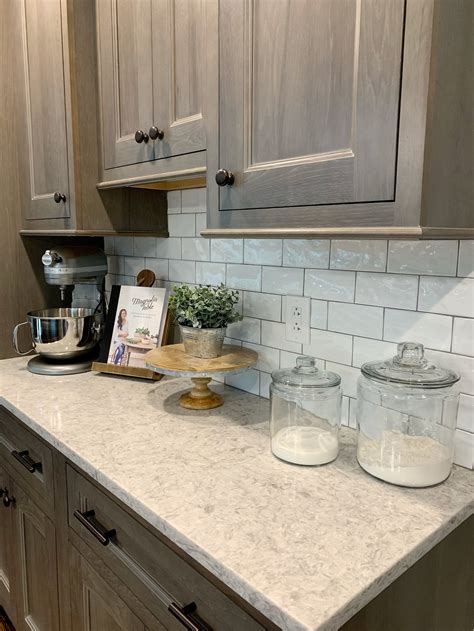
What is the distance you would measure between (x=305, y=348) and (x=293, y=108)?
622 mm

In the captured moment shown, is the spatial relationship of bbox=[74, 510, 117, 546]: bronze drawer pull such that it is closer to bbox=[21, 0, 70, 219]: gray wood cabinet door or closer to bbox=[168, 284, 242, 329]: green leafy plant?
bbox=[168, 284, 242, 329]: green leafy plant

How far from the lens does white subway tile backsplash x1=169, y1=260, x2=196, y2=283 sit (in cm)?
160

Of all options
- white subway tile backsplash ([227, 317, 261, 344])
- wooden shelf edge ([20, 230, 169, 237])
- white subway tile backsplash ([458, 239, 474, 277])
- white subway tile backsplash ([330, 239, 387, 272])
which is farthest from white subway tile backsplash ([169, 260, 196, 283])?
white subway tile backsplash ([458, 239, 474, 277])

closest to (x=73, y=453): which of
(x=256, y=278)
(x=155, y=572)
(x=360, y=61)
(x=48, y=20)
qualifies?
(x=155, y=572)

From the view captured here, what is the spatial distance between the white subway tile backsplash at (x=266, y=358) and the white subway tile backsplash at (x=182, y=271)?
0.35 m

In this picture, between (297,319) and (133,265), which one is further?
(133,265)

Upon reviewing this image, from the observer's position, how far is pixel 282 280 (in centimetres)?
130

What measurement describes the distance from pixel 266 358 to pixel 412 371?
52 centimetres

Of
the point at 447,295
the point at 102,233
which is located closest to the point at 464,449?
the point at 447,295

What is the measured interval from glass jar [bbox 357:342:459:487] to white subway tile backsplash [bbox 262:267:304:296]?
0.34 m

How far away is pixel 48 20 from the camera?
150cm

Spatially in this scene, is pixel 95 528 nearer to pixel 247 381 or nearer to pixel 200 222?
pixel 247 381

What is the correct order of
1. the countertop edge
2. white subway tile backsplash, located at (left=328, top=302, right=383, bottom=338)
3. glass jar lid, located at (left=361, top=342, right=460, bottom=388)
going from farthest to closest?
white subway tile backsplash, located at (left=328, top=302, right=383, bottom=338)
glass jar lid, located at (left=361, top=342, right=460, bottom=388)
the countertop edge

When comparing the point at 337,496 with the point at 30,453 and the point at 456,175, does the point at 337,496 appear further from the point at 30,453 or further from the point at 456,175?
the point at 30,453
